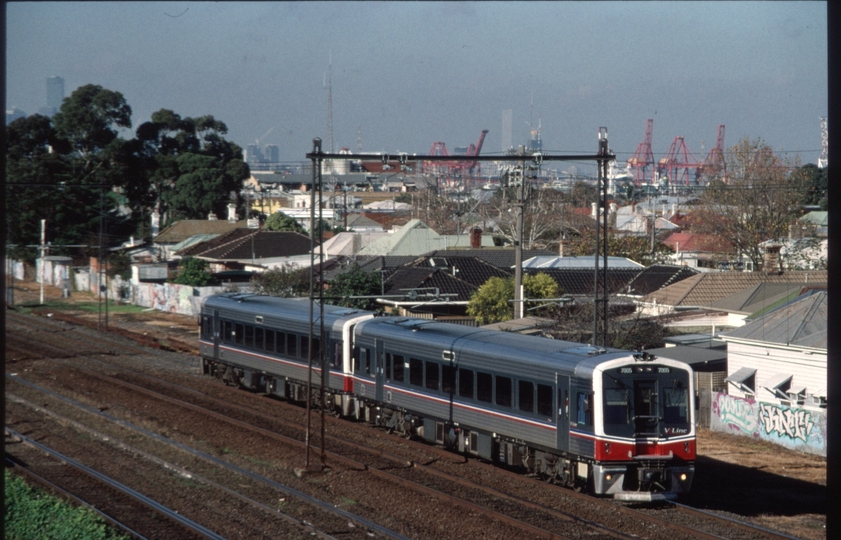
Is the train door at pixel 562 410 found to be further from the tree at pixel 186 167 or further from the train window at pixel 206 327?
the tree at pixel 186 167

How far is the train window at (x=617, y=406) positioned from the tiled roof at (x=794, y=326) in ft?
29.0

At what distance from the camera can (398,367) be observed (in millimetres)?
19172

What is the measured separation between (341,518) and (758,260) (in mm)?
39138

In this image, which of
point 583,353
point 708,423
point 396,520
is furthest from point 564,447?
point 708,423

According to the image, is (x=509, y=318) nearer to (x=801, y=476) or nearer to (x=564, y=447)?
(x=801, y=476)

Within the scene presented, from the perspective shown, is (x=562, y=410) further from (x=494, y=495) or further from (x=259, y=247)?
(x=259, y=247)

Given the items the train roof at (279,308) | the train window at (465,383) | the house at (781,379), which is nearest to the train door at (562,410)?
the train window at (465,383)

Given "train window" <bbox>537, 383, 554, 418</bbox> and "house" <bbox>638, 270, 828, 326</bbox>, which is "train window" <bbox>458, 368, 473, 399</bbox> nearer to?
"train window" <bbox>537, 383, 554, 418</bbox>

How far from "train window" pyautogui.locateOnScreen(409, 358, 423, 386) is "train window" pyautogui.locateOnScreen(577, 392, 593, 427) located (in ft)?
15.9

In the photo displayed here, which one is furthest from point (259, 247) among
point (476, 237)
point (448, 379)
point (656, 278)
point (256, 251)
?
point (448, 379)

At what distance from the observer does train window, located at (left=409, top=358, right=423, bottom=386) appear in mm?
18406

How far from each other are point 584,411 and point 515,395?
6.01 feet

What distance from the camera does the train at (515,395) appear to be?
548 inches

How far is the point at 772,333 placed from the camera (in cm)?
2241
